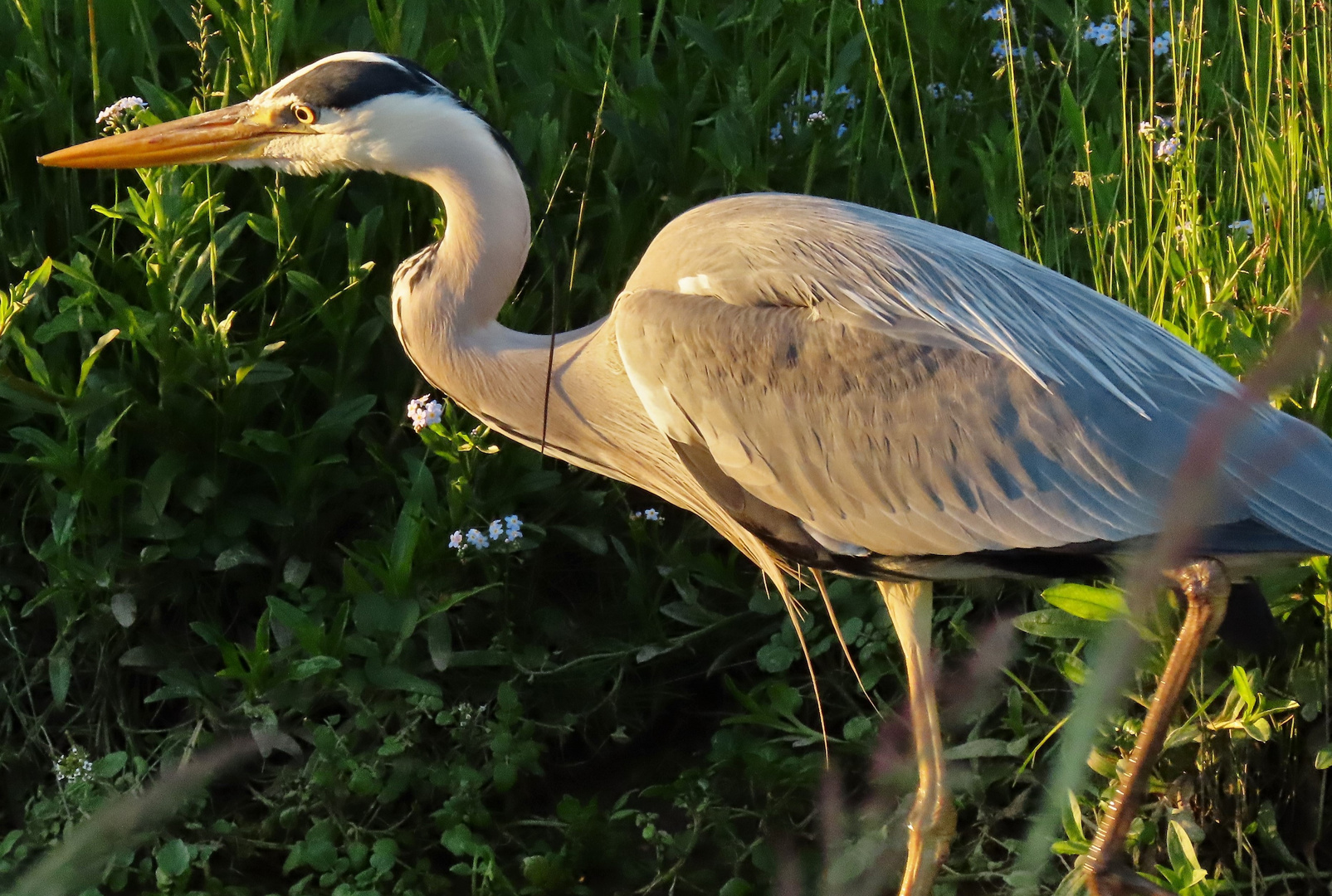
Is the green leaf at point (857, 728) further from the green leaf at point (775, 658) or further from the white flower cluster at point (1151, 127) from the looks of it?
the white flower cluster at point (1151, 127)

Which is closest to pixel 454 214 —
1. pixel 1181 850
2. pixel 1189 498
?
pixel 1181 850

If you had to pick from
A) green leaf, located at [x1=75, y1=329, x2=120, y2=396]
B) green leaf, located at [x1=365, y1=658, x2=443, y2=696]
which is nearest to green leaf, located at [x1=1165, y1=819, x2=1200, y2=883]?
green leaf, located at [x1=365, y1=658, x2=443, y2=696]

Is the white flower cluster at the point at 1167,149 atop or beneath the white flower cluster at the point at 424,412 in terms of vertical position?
atop

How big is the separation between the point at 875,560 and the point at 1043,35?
7.26ft

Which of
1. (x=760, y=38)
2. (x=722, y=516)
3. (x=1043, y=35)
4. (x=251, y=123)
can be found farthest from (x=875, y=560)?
(x=1043, y=35)

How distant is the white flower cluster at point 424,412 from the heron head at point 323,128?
1.36 ft

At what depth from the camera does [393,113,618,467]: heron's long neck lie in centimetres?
251

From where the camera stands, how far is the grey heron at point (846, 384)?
7.20 feet

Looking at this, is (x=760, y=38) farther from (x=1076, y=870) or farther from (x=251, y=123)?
(x=1076, y=870)

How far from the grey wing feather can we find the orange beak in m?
0.75

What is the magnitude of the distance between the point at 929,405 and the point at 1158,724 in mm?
555

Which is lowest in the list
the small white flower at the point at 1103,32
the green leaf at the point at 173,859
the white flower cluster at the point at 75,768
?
the green leaf at the point at 173,859

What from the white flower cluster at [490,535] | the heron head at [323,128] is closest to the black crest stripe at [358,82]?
the heron head at [323,128]

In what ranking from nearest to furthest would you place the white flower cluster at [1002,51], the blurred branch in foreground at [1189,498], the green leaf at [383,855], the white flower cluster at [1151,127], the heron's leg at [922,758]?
the blurred branch in foreground at [1189,498] → the heron's leg at [922,758] → the green leaf at [383,855] → the white flower cluster at [1151,127] → the white flower cluster at [1002,51]
